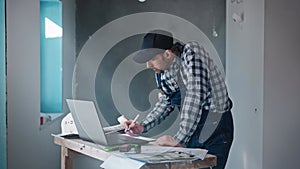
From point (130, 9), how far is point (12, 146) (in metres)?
1.55

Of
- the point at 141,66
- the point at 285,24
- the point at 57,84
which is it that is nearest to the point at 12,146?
the point at 57,84

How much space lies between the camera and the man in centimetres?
172

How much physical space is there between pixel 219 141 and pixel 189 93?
12.4 inches

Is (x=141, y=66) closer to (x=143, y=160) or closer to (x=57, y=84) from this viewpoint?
(x=57, y=84)

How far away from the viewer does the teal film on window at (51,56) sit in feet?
7.89

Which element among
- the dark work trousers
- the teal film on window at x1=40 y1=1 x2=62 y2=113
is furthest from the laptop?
the teal film on window at x1=40 y1=1 x2=62 y2=113

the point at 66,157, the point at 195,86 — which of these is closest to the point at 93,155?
the point at 66,157

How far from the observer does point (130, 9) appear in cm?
312

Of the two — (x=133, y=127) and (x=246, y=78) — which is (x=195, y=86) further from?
(x=246, y=78)

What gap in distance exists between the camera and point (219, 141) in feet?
6.18

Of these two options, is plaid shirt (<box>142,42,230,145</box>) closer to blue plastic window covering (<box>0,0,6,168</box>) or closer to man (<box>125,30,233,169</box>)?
man (<box>125,30,233,169</box>)

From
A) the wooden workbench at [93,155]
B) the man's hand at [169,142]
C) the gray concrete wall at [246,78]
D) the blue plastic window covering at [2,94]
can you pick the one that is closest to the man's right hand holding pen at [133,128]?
the wooden workbench at [93,155]

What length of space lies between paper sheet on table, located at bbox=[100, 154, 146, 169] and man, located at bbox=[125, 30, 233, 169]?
0.87 ft

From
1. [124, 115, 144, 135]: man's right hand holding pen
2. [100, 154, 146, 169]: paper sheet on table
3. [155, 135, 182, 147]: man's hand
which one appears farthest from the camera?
[124, 115, 144, 135]: man's right hand holding pen
